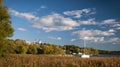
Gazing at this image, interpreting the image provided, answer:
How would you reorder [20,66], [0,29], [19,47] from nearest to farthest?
[20,66]
[0,29]
[19,47]

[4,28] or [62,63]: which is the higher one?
[4,28]

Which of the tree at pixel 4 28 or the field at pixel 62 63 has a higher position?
the tree at pixel 4 28

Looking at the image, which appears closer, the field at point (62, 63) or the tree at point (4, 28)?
the field at point (62, 63)

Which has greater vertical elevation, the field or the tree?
the tree

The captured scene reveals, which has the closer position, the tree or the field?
the field

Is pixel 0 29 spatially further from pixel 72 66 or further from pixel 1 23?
pixel 72 66

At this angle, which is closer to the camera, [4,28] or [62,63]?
[62,63]

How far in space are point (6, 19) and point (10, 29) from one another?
1536 millimetres

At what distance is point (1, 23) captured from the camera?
107ft

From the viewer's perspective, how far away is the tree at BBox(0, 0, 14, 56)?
31891mm

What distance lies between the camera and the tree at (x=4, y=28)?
A: 3189 centimetres

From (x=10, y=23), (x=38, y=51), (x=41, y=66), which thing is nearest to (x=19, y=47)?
(x=38, y=51)

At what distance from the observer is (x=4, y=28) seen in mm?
32594

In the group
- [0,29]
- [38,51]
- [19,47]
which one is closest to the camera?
[0,29]
